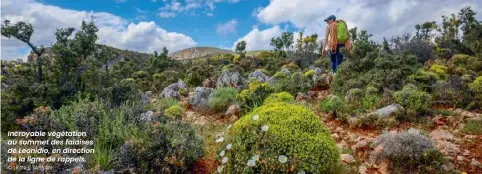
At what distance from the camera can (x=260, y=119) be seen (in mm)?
3971

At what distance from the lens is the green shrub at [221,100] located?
802cm

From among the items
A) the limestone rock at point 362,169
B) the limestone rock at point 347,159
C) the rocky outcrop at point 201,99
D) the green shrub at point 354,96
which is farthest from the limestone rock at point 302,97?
the limestone rock at point 362,169

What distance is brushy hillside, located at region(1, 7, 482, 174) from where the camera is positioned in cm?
377

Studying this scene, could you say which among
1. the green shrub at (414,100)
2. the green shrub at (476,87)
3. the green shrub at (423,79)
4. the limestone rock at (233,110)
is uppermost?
the green shrub at (423,79)

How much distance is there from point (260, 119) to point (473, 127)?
13.1ft

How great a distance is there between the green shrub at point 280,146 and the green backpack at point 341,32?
22.8 ft

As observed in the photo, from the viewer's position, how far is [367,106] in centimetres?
680

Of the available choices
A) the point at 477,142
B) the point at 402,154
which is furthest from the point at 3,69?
the point at 477,142

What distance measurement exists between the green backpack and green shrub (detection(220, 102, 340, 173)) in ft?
22.8

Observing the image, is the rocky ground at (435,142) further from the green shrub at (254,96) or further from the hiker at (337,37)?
the hiker at (337,37)

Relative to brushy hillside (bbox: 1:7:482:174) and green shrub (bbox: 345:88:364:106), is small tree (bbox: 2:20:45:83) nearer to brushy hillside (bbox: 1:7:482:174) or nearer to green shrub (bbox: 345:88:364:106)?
brushy hillside (bbox: 1:7:482:174)

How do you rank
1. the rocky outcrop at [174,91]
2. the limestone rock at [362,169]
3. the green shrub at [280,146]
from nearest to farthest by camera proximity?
the green shrub at [280,146] < the limestone rock at [362,169] < the rocky outcrop at [174,91]

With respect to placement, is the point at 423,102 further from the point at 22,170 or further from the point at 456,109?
the point at 22,170

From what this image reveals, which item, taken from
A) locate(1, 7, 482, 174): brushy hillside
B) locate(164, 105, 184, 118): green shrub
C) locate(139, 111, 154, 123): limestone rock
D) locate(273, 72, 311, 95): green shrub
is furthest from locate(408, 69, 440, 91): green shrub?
locate(139, 111, 154, 123): limestone rock
